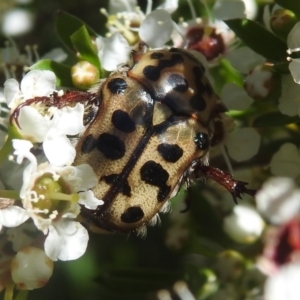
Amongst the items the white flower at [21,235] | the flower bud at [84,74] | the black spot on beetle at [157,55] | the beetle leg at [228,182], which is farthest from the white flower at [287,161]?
the white flower at [21,235]

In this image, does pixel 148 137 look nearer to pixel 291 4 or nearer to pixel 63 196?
pixel 63 196

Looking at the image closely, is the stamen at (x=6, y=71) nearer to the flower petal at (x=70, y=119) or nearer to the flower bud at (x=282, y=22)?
the flower petal at (x=70, y=119)

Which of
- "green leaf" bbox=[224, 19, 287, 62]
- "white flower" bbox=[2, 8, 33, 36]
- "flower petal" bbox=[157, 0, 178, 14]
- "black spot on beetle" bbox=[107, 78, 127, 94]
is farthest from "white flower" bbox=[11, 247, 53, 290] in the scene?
"white flower" bbox=[2, 8, 33, 36]

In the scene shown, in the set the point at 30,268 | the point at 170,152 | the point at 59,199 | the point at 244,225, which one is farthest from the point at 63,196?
the point at 244,225

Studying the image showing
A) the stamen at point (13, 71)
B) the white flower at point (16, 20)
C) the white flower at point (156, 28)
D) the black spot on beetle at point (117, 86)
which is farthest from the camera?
the white flower at point (16, 20)

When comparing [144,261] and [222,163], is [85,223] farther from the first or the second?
[144,261]

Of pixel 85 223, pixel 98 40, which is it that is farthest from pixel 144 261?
pixel 98 40

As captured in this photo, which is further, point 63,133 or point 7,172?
point 7,172
